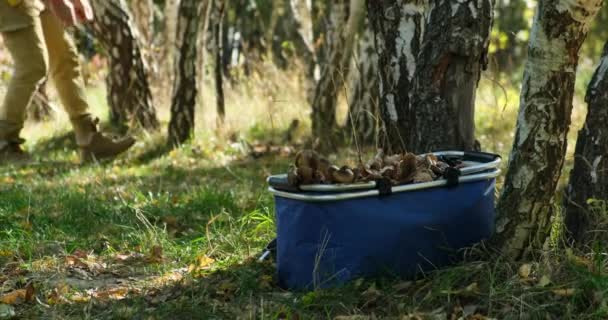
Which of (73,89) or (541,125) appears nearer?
(541,125)

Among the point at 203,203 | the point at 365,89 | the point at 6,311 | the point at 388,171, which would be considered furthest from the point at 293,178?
the point at 365,89

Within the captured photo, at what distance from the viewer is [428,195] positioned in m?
3.37

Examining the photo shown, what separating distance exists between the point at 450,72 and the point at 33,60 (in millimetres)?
3194

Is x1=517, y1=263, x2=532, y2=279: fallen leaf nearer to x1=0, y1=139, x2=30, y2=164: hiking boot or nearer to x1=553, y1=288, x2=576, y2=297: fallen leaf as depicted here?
x1=553, y1=288, x2=576, y2=297: fallen leaf

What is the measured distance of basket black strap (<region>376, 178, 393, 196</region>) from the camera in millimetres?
3266

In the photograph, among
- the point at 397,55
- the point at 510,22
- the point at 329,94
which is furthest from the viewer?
the point at 510,22

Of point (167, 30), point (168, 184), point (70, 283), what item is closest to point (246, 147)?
point (168, 184)

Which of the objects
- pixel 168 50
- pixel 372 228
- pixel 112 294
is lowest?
pixel 112 294

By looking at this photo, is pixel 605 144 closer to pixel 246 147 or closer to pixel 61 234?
pixel 61 234

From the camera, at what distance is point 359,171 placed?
3.46m

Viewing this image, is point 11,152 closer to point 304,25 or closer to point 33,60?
point 33,60

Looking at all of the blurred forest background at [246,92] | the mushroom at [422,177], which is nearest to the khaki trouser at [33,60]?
the blurred forest background at [246,92]

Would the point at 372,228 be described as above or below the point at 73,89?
below

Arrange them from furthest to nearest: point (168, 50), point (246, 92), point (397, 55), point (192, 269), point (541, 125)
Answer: point (168, 50) → point (246, 92) → point (397, 55) → point (192, 269) → point (541, 125)
